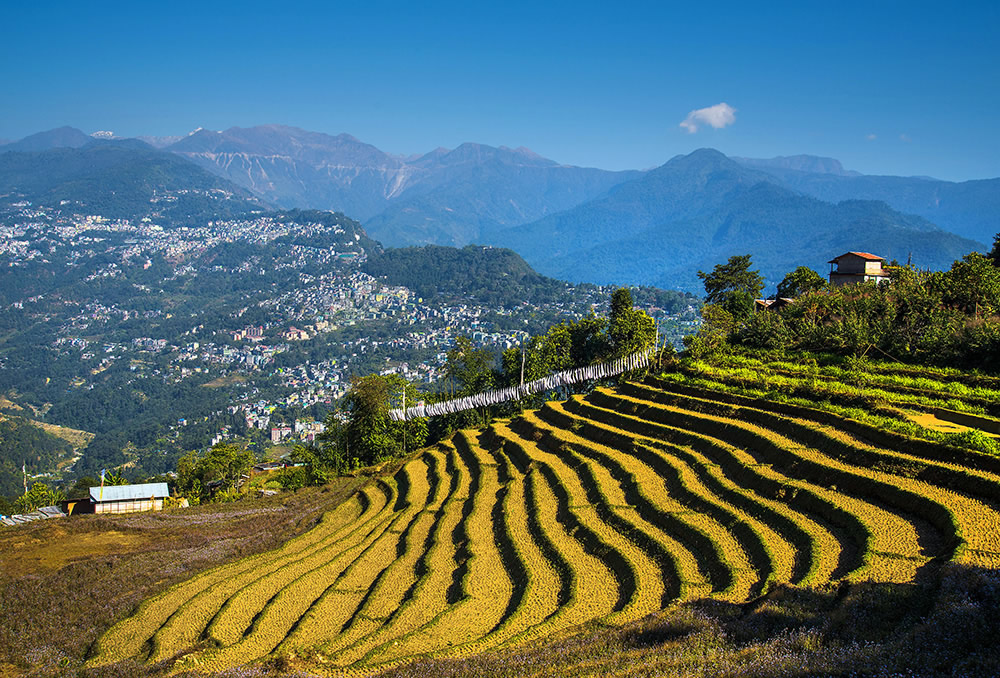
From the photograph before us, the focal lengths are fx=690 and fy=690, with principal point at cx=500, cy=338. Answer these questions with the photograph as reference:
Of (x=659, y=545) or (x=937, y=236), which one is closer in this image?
(x=659, y=545)

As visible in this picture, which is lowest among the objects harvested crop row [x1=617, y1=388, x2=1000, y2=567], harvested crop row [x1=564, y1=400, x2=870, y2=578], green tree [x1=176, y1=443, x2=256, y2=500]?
green tree [x1=176, y1=443, x2=256, y2=500]

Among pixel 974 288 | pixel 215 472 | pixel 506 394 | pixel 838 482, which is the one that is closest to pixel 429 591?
pixel 838 482

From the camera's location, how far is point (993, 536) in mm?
12523

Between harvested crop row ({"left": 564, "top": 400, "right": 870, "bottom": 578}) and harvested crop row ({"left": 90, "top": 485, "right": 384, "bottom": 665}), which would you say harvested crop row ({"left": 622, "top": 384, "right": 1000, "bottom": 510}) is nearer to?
harvested crop row ({"left": 564, "top": 400, "right": 870, "bottom": 578})

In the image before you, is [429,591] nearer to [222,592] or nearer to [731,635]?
[222,592]

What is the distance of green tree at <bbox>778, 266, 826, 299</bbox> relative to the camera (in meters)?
49.6

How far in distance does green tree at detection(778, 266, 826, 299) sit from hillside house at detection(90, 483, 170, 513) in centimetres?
4507

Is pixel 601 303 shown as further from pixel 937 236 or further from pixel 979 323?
pixel 979 323

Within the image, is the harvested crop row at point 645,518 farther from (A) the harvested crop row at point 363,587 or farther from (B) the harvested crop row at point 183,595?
(B) the harvested crop row at point 183,595

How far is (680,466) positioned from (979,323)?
13.9 meters

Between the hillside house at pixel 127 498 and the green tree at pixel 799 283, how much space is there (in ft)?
148

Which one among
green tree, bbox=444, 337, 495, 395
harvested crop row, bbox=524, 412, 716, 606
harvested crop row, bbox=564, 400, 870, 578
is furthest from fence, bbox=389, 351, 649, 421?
harvested crop row, bbox=524, 412, 716, 606

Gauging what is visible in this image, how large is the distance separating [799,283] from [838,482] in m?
37.5

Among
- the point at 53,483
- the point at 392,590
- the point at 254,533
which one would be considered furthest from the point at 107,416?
the point at 392,590
